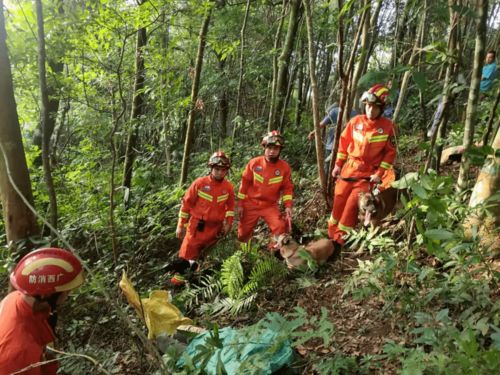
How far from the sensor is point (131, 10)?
6.02 m

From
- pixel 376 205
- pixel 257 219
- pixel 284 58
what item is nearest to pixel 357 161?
pixel 376 205

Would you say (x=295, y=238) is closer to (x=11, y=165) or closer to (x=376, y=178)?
(x=376, y=178)

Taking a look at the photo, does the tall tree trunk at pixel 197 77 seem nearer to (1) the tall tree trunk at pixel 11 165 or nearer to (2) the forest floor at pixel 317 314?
(2) the forest floor at pixel 317 314

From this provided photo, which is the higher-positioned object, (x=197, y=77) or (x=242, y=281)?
(x=197, y=77)

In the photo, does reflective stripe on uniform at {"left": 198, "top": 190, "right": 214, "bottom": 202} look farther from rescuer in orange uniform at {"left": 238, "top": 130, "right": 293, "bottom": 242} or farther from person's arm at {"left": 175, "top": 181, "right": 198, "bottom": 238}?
rescuer in orange uniform at {"left": 238, "top": 130, "right": 293, "bottom": 242}

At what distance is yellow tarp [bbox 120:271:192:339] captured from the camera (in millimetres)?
3832

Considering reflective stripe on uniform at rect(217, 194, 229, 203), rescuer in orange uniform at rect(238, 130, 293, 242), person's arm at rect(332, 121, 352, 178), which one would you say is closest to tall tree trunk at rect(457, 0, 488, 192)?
person's arm at rect(332, 121, 352, 178)

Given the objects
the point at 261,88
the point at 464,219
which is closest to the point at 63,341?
the point at 464,219

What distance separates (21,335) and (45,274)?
1.44 ft

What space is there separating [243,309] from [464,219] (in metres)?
2.49

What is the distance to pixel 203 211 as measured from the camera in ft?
19.0

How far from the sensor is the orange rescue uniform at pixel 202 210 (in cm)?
577

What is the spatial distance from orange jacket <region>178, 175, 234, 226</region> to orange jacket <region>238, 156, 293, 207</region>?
1.06 ft

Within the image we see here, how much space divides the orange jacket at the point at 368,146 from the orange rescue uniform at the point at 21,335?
3.90 m
